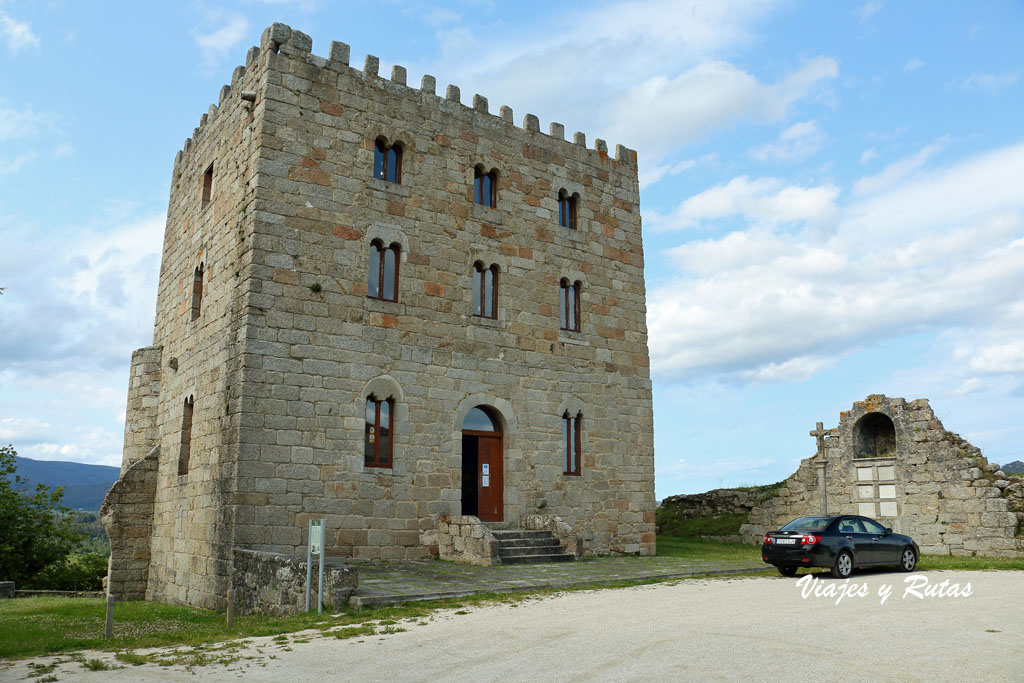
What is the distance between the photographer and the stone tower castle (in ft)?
51.1

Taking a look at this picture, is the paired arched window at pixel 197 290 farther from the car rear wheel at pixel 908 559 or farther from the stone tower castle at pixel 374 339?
the car rear wheel at pixel 908 559

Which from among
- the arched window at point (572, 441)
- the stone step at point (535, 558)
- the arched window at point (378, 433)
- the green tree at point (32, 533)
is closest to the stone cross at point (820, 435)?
the arched window at point (572, 441)

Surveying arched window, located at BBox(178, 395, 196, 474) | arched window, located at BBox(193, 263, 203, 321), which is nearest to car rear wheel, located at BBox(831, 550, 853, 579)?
arched window, located at BBox(178, 395, 196, 474)

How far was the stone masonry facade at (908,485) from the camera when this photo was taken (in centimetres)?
2053

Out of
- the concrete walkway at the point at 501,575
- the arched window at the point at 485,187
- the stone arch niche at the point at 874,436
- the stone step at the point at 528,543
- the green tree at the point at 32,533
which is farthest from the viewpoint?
the green tree at the point at 32,533

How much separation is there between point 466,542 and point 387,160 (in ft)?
28.0

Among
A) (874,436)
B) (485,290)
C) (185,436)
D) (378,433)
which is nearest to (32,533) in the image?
(185,436)

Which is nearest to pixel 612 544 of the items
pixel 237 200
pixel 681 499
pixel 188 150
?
pixel 681 499

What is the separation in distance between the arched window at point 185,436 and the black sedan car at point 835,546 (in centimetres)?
1234

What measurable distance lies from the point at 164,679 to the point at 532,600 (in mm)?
5440

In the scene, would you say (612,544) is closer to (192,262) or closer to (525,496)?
(525,496)

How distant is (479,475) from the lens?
18234 mm

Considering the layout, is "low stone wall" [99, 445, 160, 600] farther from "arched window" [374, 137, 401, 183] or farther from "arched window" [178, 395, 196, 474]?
"arched window" [374, 137, 401, 183]

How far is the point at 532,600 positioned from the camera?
1153cm
